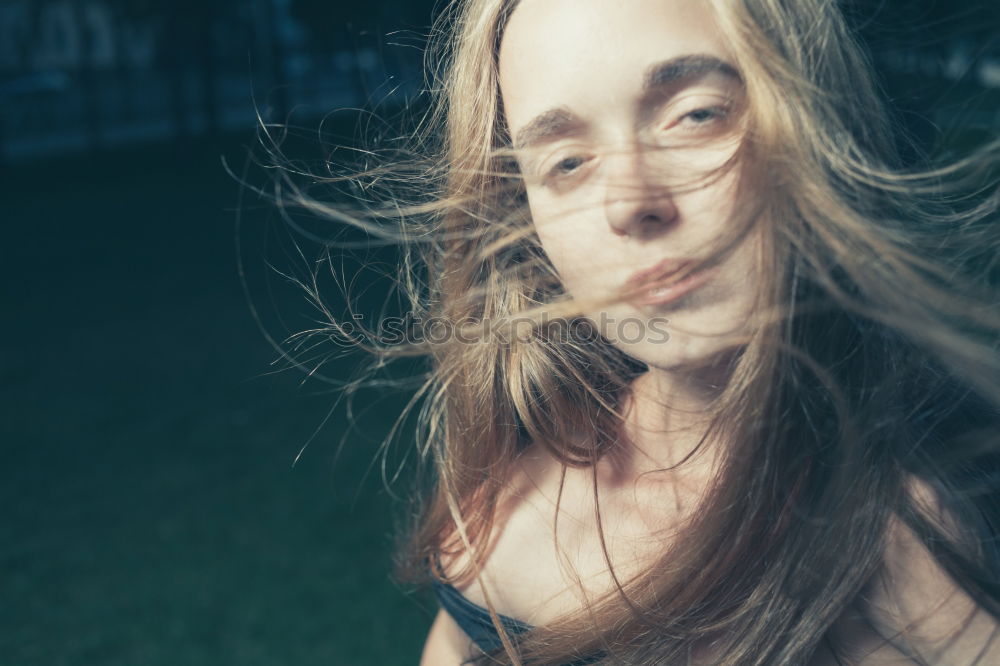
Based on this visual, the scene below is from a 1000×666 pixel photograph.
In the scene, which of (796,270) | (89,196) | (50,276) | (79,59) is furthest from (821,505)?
(79,59)

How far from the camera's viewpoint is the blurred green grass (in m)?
2.29

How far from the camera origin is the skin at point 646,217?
85 centimetres

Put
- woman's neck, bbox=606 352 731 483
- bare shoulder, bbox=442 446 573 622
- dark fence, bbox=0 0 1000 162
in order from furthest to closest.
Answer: dark fence, bbox=0 0 1000 162, bare shoulder, bbox=442 446 573 622, woman's neck, bbox=606 352 731 483

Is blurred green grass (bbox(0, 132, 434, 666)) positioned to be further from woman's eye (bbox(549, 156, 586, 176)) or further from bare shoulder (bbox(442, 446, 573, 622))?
woman's eye (bbox(549, 156, 586, 176))

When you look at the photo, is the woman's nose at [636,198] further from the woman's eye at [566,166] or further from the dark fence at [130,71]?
the dark fence at [130,71]

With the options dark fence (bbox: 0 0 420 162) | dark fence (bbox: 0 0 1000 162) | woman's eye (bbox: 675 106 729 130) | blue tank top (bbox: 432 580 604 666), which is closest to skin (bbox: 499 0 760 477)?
woman's eye (bbox: 675 106 729 130)

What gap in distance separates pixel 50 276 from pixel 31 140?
A: 6.96 meters

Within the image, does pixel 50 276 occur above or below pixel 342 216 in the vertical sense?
above

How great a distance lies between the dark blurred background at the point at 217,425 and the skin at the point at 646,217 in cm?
28

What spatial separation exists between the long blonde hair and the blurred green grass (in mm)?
392

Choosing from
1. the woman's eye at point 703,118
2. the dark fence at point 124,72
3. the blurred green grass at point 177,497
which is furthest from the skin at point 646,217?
the dark fence at point 124,72

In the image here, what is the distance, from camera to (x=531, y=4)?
0.98 meters

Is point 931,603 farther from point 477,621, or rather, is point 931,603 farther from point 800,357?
point 477,621

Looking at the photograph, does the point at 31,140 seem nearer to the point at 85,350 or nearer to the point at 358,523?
the point at 85,350
